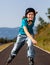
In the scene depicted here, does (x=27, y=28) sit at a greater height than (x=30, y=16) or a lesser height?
lesser

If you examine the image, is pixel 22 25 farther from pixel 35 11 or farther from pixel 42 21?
pixel 42 21

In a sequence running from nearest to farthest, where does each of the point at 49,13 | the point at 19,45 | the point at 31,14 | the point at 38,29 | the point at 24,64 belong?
the point at 31,14 < the point at 19,45 < the point at 24,64 < the point at 49,13 < the point at 38,29

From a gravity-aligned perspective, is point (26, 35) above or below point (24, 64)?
above

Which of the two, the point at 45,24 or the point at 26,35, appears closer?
the point at 26,35

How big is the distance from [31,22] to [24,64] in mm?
4384

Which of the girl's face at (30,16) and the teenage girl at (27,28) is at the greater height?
the girl's face at (30,16)

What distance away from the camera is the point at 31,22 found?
10227mm

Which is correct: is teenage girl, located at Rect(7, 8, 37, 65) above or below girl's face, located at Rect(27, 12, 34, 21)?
below

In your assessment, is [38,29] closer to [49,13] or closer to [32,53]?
[49,13]

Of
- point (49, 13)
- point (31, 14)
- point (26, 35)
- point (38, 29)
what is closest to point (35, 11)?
point (31, 14)

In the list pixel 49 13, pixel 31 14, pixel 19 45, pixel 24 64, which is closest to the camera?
pixel 31 14

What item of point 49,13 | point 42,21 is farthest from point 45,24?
point 49,13

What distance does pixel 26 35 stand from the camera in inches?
414

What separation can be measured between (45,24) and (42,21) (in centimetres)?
277
